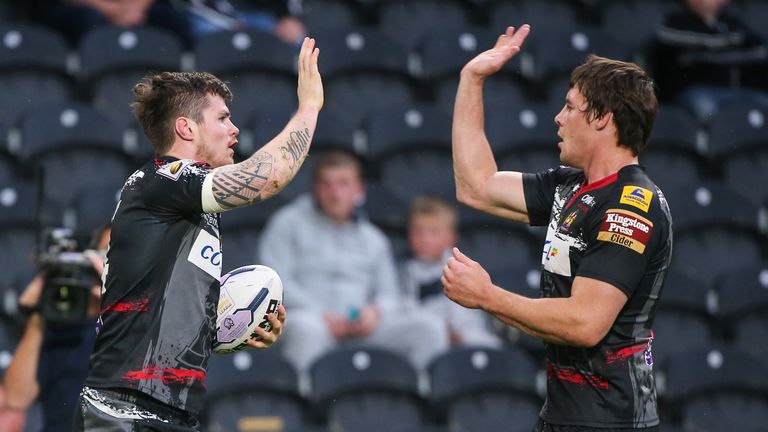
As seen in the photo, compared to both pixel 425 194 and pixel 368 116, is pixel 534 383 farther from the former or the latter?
pixel 368 116

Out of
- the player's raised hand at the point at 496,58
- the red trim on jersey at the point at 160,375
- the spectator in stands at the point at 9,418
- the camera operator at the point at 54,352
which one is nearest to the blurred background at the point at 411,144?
the camera operator at the point at 54,352

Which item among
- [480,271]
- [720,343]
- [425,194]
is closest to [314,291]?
[425,194]

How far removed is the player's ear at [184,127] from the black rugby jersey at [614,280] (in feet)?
4.28

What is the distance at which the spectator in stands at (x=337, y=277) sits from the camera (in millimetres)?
7715

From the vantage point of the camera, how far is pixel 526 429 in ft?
25.0

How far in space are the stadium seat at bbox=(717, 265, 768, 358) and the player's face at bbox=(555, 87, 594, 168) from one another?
15.4 feet

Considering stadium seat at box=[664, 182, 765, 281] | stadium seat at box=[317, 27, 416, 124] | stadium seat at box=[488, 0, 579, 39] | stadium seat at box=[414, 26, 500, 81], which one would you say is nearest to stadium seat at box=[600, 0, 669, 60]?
stadium seat at box=[488, 0, 579, 39]

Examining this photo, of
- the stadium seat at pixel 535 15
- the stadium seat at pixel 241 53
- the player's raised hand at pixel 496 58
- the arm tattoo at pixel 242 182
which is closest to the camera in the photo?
the arm tattoo at pixel 242 182

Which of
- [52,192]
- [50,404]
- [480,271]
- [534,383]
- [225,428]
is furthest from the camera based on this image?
[52,192]

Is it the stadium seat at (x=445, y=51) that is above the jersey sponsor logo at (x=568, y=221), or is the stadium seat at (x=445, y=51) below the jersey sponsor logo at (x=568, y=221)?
above

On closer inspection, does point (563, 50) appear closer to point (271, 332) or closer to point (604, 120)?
point (604, 120)

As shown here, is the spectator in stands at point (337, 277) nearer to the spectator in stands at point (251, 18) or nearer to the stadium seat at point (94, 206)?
the stadium seat at point (94, 206)

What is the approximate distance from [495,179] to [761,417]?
13.9ft

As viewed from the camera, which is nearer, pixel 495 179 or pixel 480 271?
pixel 480 271
